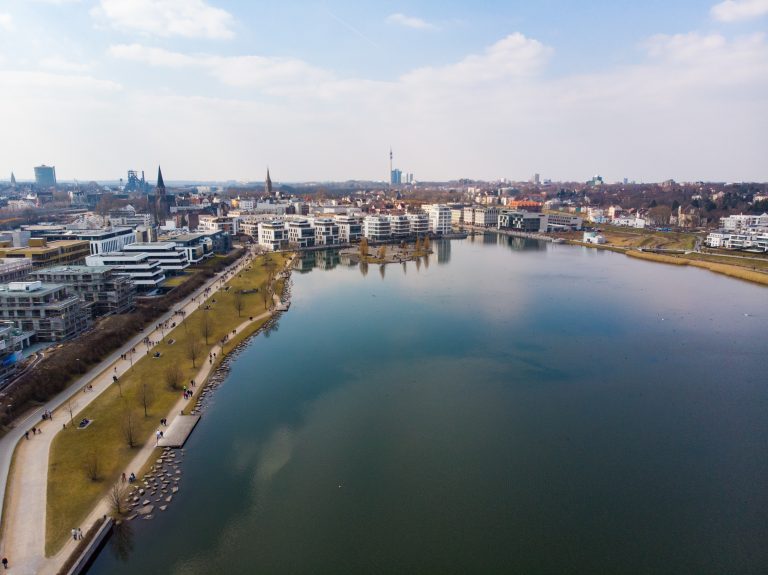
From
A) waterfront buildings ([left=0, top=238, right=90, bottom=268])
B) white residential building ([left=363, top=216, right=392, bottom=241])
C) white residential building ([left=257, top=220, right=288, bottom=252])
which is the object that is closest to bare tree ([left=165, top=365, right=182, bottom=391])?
waterfront buildings ([left=0, top=238, right=90, bottom=268])

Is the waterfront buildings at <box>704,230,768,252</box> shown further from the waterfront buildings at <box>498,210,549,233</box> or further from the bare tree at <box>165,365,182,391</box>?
the bare tree at <box>165,365,182,391</box>

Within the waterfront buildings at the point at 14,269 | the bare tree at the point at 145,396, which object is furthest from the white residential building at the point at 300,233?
the bare tree at the point at 145,396

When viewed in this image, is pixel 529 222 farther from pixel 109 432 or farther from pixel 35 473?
pixel 35 473

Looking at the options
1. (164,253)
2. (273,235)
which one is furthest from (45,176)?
(164,253)

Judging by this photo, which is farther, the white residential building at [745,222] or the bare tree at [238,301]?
the white residential building at [745,222]

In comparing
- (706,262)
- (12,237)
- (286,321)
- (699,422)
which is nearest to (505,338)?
(699,422)

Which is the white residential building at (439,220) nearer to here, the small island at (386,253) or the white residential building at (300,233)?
the small island at (386,253)
